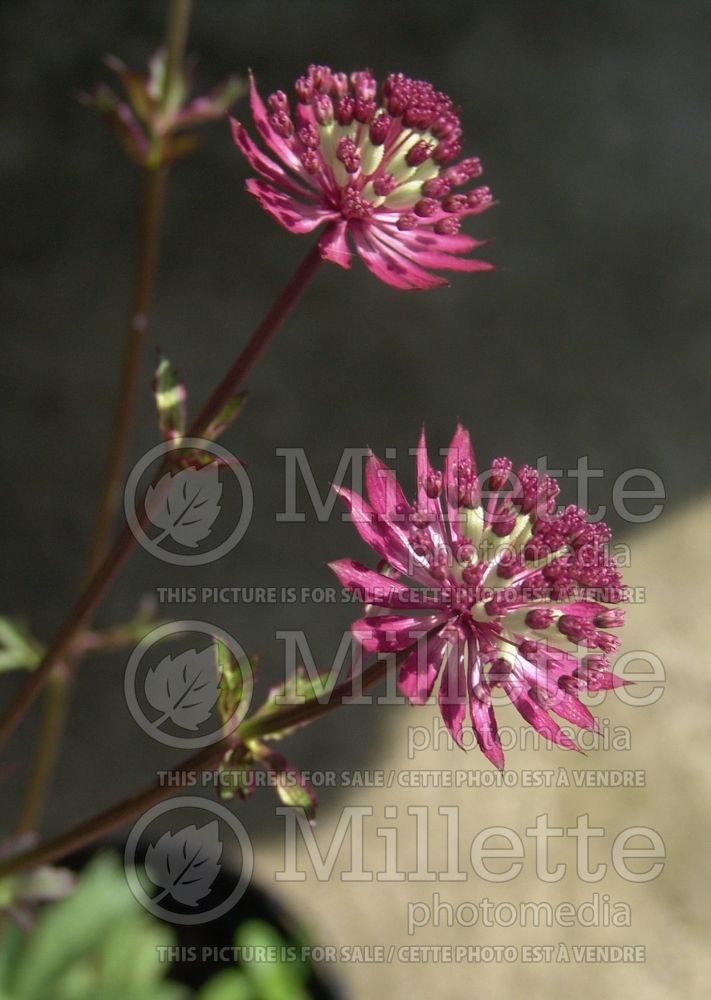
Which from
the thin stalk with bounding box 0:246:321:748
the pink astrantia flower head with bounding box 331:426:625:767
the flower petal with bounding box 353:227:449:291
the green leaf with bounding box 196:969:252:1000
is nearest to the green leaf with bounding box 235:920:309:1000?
the green leaf with bounding box 196:969:252:1000

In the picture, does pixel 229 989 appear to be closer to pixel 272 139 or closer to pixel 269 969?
pixel 269 969

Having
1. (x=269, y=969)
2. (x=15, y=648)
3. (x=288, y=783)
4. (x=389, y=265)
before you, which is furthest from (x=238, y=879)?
(x=389, y=265)

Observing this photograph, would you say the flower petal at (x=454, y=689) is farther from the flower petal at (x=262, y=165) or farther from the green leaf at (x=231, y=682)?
the flower petal at (x=262, y=165)

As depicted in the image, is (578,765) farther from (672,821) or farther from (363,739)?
(363,739)

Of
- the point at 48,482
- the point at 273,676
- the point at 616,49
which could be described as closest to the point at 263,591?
the point at 273,676

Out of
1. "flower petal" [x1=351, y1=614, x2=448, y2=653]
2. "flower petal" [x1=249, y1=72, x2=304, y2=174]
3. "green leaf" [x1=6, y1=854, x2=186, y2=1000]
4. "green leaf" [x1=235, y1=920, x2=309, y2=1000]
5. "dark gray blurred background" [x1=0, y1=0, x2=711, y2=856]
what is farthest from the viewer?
"dark gray blurred background" [x1=0, y1=0, x2=711, y2=856]

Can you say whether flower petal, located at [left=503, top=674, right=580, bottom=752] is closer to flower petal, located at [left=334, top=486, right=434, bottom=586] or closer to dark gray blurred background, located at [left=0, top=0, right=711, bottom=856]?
flower petal, located at [left=334, top=486, right=434, bottom=586]
